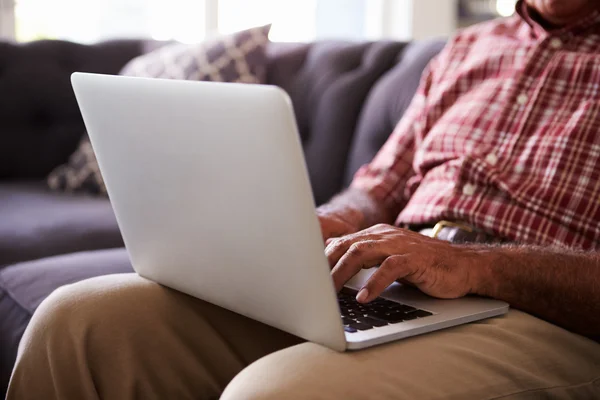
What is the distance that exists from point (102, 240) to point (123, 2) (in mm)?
1666

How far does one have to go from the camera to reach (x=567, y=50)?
4.25ft

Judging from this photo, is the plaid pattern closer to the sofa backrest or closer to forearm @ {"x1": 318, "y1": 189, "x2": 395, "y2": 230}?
the sofa backrest

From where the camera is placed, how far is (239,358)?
103 cm

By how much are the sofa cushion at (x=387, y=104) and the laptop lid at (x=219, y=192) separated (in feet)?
2.67

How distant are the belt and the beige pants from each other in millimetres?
259

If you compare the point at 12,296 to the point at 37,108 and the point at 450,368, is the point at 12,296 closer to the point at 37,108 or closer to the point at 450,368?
the point at 450,368

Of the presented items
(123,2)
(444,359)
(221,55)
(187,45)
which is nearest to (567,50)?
(444,359)

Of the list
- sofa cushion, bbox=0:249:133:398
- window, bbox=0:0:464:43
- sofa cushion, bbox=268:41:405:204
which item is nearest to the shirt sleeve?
sofa cushion, bbox=268:41:405:204

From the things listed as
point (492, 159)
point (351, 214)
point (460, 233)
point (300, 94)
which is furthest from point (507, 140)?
point (300, 94)

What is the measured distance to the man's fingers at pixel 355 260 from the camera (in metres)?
0.89

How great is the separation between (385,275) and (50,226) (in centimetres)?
98

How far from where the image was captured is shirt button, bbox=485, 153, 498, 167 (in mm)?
1233

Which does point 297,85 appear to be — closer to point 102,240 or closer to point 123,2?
point 102,240

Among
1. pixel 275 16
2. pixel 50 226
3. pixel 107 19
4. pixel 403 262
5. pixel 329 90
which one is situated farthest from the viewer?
pixel 275 16
